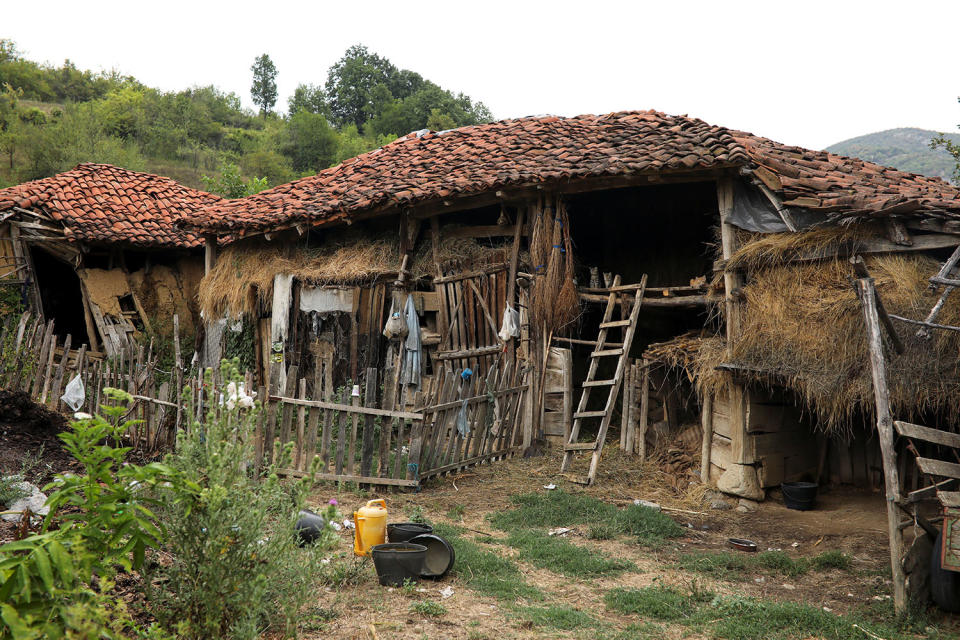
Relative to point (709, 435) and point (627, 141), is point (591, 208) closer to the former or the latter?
point (627, 141)

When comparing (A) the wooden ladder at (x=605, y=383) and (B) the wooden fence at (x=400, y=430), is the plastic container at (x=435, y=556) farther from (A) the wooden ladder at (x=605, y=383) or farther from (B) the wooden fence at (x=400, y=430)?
(A) the wooden ladder at (x=605, y=383)

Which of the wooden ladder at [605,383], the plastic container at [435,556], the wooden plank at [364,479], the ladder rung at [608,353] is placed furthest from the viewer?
the ladder rung at [608,353]

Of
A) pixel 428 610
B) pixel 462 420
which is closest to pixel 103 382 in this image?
pixel 462 420

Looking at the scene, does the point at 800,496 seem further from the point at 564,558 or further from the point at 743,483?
the point at 564,558

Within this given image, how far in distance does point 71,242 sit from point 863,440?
1426 cm

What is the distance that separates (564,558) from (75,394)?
626 centimetres

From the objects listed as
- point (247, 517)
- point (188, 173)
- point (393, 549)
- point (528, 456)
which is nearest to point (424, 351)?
point (528, 456)

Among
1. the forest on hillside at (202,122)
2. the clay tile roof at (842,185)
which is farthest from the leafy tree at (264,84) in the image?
the clay tile roof at (842,185)

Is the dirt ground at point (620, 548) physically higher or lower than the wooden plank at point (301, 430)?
lower

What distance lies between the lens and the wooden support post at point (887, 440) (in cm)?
461

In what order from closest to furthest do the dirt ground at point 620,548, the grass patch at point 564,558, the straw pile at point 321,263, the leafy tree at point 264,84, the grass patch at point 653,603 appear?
the dirt ground at point 620,548
the grass patch at point 653,603
the grass patch at point 564,558
the straw pile at point 321,263
the leafy tree at point 264,84

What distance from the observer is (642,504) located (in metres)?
7.28

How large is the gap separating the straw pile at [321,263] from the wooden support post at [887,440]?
5518mm

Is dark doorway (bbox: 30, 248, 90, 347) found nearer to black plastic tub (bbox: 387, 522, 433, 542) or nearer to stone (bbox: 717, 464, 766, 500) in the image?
black plastic tub (bbox: 387, 522, 433, 542)
